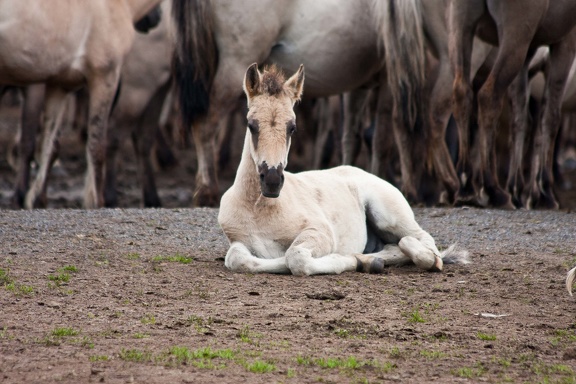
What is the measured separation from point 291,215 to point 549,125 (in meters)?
5.07

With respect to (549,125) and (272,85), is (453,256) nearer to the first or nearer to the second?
(272,85)

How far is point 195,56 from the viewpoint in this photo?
11164mm

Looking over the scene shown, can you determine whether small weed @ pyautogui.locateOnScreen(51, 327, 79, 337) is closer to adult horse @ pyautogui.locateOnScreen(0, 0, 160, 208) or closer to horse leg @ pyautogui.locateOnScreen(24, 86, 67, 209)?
adult horse @ pyautogui.locateOnScreen(0, 0, 160, 208)

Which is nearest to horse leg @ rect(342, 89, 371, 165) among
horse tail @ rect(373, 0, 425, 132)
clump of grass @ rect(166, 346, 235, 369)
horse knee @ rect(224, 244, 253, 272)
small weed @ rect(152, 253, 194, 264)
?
horse tail @ rect(373, 0, 425, 132)

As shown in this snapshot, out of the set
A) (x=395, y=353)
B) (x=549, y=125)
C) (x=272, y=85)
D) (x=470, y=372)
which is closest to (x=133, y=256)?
(x=272, y=85)

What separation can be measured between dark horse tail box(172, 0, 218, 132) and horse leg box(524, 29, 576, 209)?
350 centimetres

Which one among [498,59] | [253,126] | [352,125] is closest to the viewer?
[253,126]

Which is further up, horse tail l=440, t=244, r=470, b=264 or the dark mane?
the dark mane

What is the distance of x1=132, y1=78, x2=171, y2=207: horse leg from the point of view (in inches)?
531

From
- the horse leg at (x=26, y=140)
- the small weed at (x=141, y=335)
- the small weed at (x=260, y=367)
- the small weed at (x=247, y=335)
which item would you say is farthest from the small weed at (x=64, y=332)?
the horse leg at (x=26, y=140)

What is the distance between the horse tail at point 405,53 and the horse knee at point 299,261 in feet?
15.6

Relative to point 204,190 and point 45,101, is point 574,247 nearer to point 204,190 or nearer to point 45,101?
point 204,190

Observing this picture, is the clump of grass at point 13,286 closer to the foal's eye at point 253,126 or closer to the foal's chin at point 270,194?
the foal's chin at point 270,194

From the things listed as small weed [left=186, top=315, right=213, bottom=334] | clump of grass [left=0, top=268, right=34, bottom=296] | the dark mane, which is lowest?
small weed [left=186, top=315, right=213, bottom=334]
